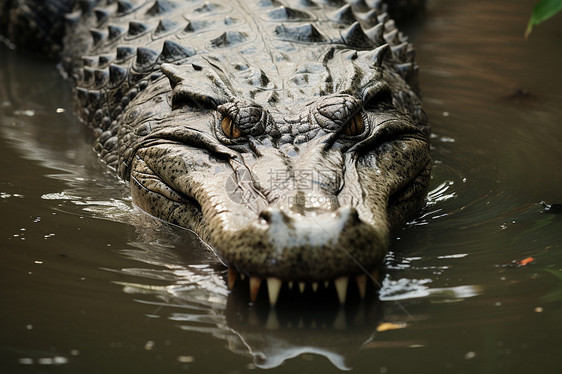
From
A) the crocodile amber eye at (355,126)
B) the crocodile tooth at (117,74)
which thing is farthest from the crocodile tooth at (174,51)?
the crocodile amber eye at (355,126)

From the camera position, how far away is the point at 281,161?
372 centimetres

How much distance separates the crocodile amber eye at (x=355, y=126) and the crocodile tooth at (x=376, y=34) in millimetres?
1793

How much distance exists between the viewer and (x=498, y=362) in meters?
2.80

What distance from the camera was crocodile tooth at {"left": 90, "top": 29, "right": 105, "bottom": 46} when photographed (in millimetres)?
6340

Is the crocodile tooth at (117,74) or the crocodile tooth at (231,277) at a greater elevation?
the crocodile tooth at (117,74)

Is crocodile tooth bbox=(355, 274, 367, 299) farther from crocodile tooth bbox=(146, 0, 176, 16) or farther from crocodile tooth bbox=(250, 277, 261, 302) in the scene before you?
crocodile tooth bbox=(146, 0, 176, 16)

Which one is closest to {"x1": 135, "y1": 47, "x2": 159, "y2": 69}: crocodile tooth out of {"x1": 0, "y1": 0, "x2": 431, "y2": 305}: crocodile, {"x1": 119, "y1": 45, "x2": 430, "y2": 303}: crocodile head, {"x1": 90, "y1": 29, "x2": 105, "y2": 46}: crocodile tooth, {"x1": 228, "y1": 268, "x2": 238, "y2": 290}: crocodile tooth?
{"x1": 0, "y1": 0, "x2": 431, "y2": 305}: crocodile

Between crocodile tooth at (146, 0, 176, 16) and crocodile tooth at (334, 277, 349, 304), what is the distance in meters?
3.65

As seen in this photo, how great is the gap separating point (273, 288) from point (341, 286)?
294 mm

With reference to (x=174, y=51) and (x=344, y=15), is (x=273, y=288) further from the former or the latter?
(x=344, y=15)

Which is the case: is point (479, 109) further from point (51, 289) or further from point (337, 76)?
point (51, 289)

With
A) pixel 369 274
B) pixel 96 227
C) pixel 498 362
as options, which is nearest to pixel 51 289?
pixel 96 227

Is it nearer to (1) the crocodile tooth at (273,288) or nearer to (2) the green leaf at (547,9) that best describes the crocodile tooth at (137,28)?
(1) the crocodile tooth at (273,288)

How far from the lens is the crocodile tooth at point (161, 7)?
237 inches
